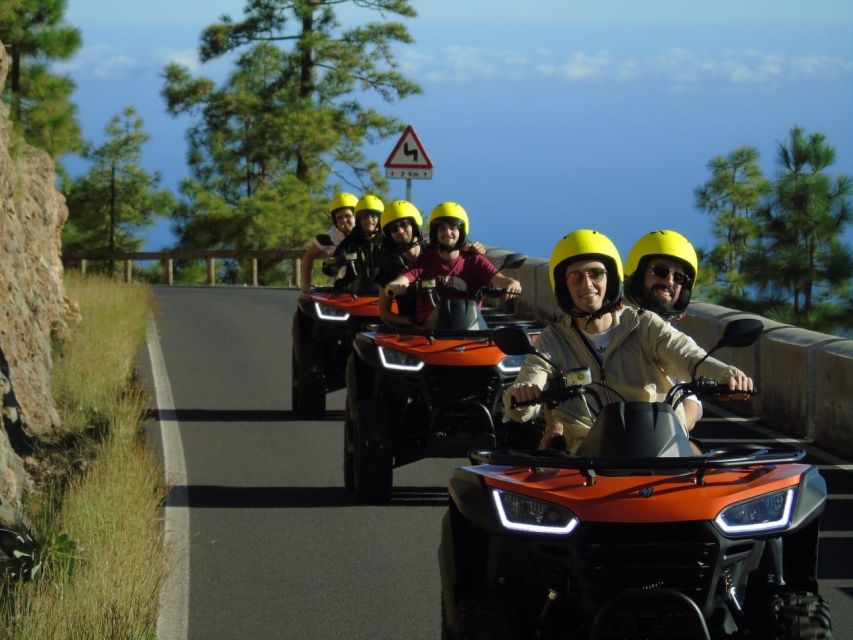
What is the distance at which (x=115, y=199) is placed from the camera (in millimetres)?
68375

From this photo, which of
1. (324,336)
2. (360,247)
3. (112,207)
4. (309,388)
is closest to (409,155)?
(360,247)

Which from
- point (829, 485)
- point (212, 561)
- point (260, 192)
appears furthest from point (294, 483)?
point (260, 192)

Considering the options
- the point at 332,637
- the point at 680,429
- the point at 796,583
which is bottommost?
the point at 332,637

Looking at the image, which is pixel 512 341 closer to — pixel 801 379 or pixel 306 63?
pixel 801 379

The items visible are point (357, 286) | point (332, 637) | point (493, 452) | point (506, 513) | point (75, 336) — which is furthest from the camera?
point (75, 336)

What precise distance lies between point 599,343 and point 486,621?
6.24ft

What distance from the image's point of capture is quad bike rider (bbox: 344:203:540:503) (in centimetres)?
1116

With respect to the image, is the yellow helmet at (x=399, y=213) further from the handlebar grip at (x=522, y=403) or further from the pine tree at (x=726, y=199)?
the pine tree at (x=726, y=199)

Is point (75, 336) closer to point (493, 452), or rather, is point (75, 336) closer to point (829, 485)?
point (829, 485)

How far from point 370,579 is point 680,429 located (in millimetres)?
3464

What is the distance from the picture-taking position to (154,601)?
825cm

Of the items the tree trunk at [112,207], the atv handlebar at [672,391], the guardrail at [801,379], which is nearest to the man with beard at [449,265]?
the guardrail at [801,379]

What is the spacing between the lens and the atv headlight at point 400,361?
37.3 feet

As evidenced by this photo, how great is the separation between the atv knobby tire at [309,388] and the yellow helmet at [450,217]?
2682 millimetres
